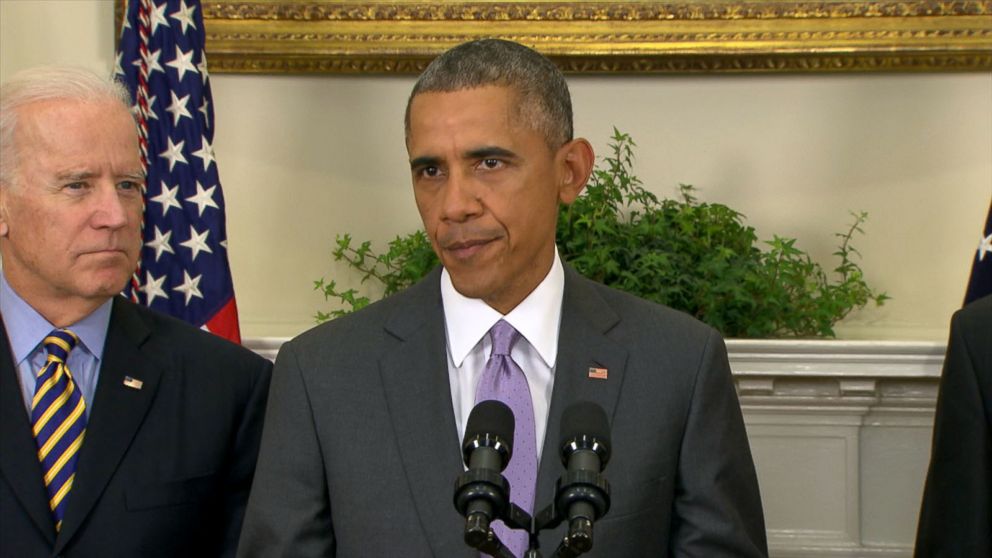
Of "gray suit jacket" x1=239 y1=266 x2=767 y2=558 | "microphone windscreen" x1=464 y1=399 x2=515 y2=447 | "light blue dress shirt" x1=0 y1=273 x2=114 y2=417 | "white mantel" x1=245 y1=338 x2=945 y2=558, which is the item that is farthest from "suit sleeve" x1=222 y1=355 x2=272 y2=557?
"white mantel" x1=245 y1=338 x2=945 y2=558

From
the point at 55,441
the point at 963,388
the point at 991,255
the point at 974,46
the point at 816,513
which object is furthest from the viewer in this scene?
the point at 974,46

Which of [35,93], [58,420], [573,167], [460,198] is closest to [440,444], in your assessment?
[460,198]

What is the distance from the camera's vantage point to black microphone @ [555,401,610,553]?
59.0 inches

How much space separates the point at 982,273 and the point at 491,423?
2.82 metres

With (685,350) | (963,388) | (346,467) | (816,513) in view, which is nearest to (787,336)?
(816,513)

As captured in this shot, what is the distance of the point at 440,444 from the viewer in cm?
236

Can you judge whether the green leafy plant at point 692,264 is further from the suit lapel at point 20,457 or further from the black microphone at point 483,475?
the black microphone at point 483,475

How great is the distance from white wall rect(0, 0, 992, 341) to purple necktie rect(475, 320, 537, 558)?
8.54 feet

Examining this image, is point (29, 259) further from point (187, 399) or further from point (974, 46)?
point (974, 46)

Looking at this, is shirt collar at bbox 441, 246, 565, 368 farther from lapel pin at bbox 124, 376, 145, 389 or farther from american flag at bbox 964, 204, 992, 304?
american flag at bbox 964, 204, 992, 304

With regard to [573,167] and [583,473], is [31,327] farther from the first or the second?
[583,473]

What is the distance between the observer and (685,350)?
8.07 feet

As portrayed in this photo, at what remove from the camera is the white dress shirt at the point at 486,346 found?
2.46 metres

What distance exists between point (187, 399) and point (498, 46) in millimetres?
1034
